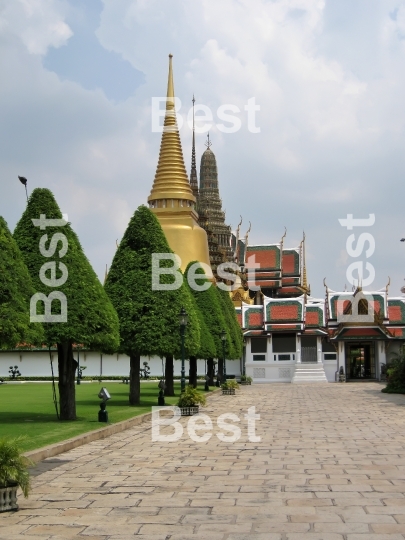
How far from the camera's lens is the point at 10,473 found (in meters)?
8.09

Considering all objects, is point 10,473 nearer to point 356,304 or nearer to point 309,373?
point 309,373

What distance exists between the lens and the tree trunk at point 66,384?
19.0 meters

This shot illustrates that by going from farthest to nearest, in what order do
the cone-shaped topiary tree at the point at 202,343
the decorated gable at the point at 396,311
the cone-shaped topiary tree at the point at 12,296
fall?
the decorated gable at the point at 396,311 → the cone-shaped topiary tree at the point at 202,343 → the cone-shaped topiary tree at the point at 12,296

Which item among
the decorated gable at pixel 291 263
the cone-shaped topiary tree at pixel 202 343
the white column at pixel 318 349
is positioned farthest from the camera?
the decorated gable at pixel 291 263

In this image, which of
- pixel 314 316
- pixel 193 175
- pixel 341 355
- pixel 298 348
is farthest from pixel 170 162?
pixel 193 175

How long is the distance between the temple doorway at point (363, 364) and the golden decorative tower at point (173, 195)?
16175 millimetres

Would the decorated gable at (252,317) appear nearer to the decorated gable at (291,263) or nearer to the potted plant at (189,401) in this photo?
the decorated gable at (291,263)

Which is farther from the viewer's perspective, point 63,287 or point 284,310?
point 284,310

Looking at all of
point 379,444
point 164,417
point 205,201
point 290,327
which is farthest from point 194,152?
point 379,444

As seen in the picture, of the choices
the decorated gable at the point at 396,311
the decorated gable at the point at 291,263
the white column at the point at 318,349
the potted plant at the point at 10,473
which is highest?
the decorated gable at the point at 291,263

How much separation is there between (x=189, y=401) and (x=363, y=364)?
1588 inches

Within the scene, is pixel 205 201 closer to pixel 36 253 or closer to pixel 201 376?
pixel 201 376

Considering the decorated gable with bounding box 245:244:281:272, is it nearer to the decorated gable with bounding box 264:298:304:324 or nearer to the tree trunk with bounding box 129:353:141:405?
the decorated gable with bounding box 264:298:304:324

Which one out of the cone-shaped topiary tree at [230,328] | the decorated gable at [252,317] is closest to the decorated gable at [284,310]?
the decorated gable at [252,317]
